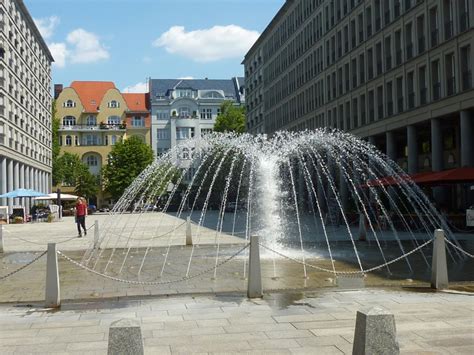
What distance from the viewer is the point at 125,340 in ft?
15.5

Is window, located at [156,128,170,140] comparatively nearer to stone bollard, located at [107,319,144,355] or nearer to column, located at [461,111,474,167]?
column, located at [461,111,474,167]

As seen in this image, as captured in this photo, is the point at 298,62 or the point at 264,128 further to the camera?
the point at 264,128

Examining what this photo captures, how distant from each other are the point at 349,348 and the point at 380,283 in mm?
5142

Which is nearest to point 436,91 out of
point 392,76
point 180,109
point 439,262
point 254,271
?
point 392,76

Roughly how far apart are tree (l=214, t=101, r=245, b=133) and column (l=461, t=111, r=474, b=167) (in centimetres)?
5981

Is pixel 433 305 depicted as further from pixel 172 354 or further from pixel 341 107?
pixel 341 107

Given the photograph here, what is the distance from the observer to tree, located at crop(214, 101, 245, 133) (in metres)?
93.4

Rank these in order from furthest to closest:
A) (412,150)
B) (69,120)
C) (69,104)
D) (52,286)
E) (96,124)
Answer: (96,124) < (69,104) < (69,120) < (412,150) < (52,286)

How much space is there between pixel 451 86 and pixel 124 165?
2341 inches

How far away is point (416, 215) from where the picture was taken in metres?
28.4

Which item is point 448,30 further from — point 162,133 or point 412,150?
point 162,133

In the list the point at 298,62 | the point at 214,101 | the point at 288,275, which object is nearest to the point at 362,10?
the point at 298,62

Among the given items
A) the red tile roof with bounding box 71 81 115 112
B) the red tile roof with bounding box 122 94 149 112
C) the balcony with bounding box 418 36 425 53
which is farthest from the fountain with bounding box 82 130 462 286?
the red tile roof with bounding box 71 81 115 112

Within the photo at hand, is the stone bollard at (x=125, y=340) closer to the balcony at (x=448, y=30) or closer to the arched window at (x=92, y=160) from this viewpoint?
the balcony at (x=448, y=30)
